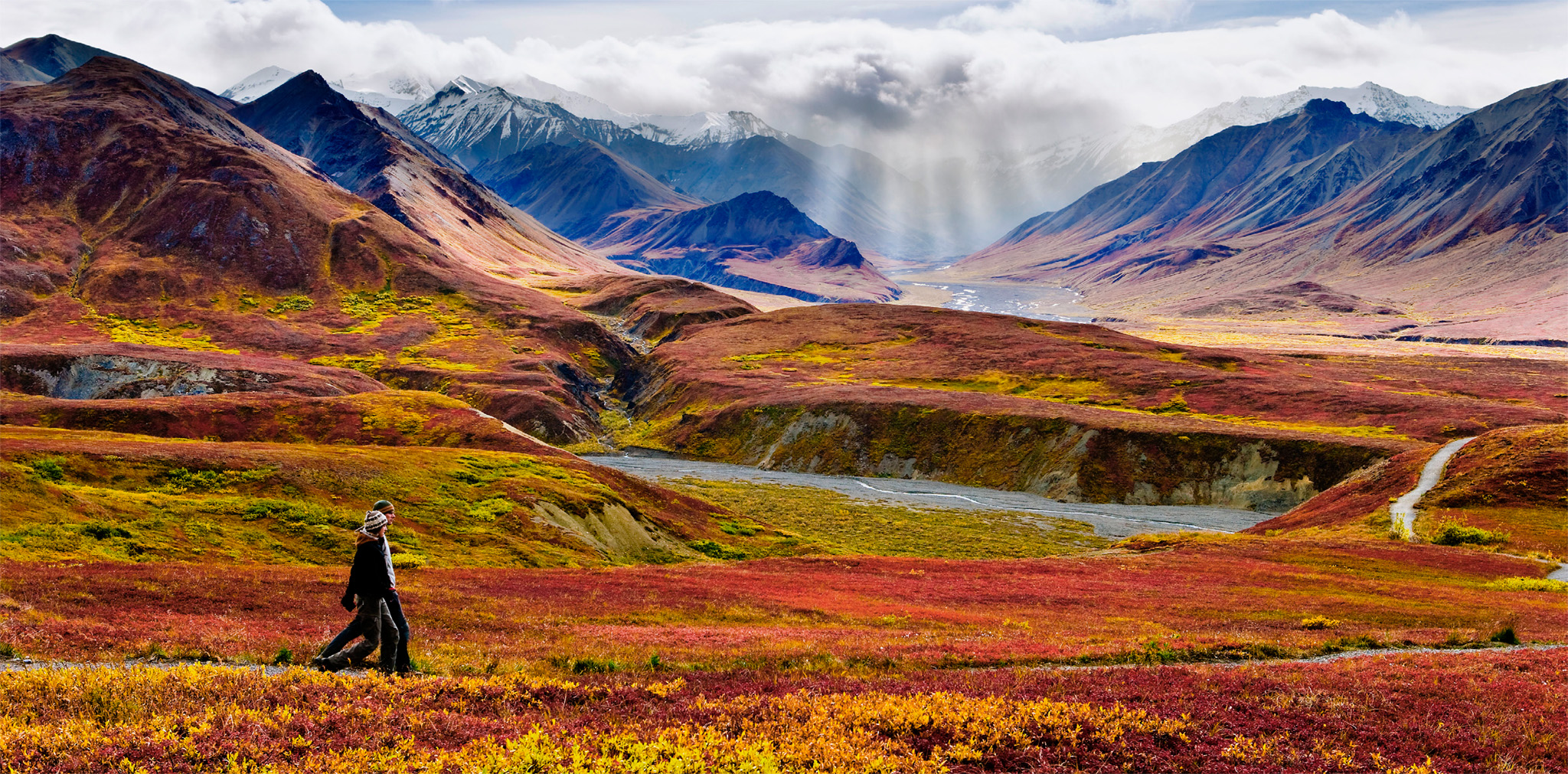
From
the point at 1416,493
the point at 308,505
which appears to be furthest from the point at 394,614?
the point at 1416,493

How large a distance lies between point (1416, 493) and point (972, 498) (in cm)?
5002

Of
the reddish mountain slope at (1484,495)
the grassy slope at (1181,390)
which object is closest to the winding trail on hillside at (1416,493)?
the reddish mountain slope at (1484,495)

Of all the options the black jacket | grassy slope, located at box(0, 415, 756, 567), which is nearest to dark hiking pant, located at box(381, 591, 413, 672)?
the black jacket

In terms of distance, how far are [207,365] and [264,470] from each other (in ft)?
341

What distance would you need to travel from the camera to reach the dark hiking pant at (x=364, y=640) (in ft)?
61.9

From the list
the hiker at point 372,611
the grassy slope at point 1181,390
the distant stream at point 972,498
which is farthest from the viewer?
the grassy slope at point 1181,390

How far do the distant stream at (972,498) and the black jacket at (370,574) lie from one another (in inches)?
3484

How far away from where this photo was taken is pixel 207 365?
14038cm

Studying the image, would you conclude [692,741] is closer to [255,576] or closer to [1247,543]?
[255,576]

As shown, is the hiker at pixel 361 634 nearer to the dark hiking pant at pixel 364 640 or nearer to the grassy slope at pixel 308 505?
the dark hiking pant at pixel 364 640

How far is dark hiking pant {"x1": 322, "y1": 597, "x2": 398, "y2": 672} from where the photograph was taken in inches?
742

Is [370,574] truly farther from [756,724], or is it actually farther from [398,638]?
[756,724]

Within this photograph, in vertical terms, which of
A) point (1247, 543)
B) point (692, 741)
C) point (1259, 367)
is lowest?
point (1247, 543)

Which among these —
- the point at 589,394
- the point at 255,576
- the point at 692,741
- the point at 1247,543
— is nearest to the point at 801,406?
the point at 589,394
